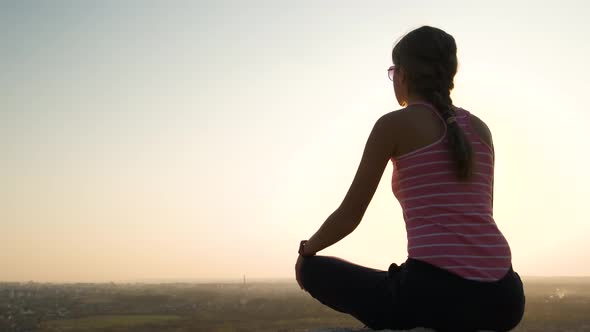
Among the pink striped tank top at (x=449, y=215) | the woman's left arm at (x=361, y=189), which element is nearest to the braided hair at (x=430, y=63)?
the pink striped tank top at (x=449, y=215)

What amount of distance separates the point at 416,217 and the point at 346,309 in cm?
57

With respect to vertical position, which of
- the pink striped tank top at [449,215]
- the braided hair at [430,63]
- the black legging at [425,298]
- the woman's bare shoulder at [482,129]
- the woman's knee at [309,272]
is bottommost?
the black legging at [425,298]

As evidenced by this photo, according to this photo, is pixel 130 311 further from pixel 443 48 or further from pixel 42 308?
pixel 443 48

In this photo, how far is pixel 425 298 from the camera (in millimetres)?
2232

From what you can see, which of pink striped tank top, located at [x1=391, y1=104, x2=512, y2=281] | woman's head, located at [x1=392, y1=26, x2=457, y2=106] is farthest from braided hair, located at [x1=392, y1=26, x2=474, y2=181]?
pink striped tank top, located at [x1=391, y1=104, x2=512, y2=281]

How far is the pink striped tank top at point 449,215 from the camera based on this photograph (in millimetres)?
2221

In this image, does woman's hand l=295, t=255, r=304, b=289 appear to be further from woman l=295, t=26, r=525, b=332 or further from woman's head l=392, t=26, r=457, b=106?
woman's head l=392, t=26, r=457, b=106

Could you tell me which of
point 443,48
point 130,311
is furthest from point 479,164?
point 130,311

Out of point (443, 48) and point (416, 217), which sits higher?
point (443, 48)

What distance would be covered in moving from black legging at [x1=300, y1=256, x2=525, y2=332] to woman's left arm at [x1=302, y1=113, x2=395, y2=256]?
0.55 feet

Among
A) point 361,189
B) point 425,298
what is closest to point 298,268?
point 361,189

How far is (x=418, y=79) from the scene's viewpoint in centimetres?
255

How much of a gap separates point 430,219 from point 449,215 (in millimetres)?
76

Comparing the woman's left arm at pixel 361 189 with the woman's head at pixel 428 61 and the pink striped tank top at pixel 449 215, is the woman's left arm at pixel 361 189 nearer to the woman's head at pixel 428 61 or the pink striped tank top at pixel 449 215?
the pink striped tank top at pixel 449 215
